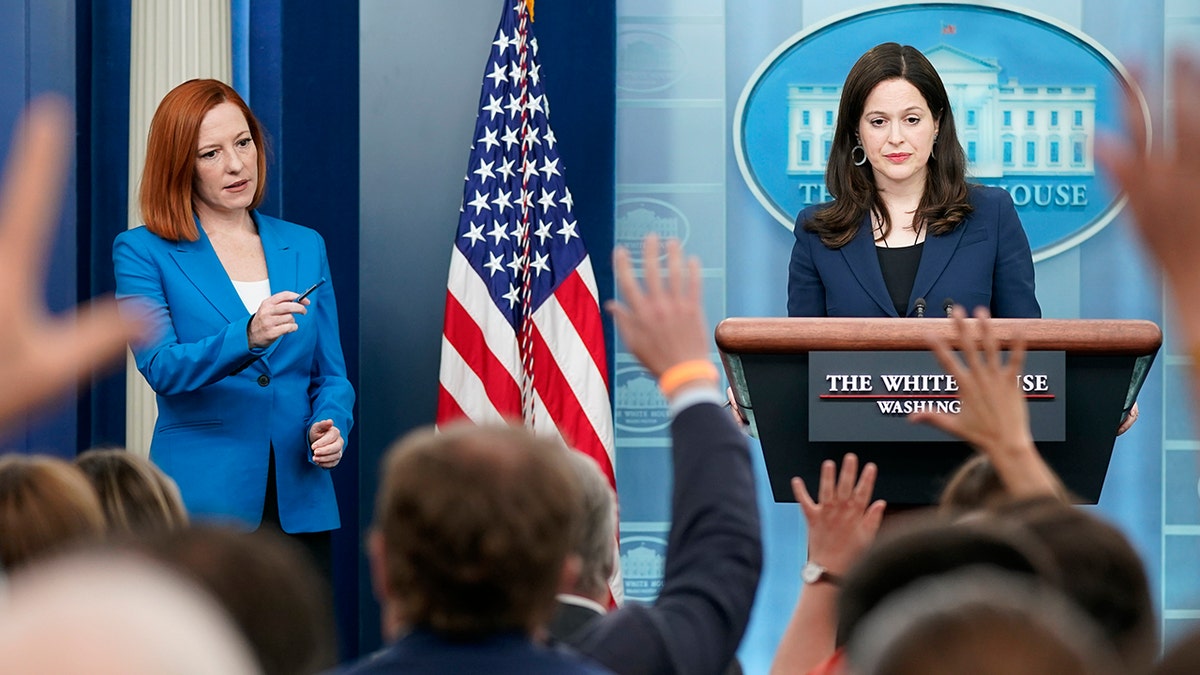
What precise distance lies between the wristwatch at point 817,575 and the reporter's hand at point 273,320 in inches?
71.1

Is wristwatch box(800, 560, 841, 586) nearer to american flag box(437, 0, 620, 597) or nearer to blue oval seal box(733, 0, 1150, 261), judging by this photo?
american flag box(437, 0, 620, 597)

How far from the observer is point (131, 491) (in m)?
2.33

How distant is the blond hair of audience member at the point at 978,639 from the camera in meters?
1.00

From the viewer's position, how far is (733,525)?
1.77 m

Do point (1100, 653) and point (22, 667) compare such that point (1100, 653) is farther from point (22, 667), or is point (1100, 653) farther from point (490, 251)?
point (490, 251)

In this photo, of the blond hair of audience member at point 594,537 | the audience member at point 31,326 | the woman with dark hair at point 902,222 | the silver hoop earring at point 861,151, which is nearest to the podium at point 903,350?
the woman with dark hair at point 902,222

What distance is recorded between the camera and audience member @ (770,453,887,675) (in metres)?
2.18

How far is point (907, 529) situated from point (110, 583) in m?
0.73

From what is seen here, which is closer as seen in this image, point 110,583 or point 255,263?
point 110,583

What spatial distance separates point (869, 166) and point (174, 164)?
176 cm

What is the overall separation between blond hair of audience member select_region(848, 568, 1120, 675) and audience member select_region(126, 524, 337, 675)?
0.52 meters

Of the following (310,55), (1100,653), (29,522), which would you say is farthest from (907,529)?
(310,55)

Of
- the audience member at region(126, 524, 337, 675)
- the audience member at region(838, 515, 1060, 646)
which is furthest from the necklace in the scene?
the audience member at region(126, 524, 337, 675)

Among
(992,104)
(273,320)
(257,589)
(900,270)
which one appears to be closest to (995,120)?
(992,104)
